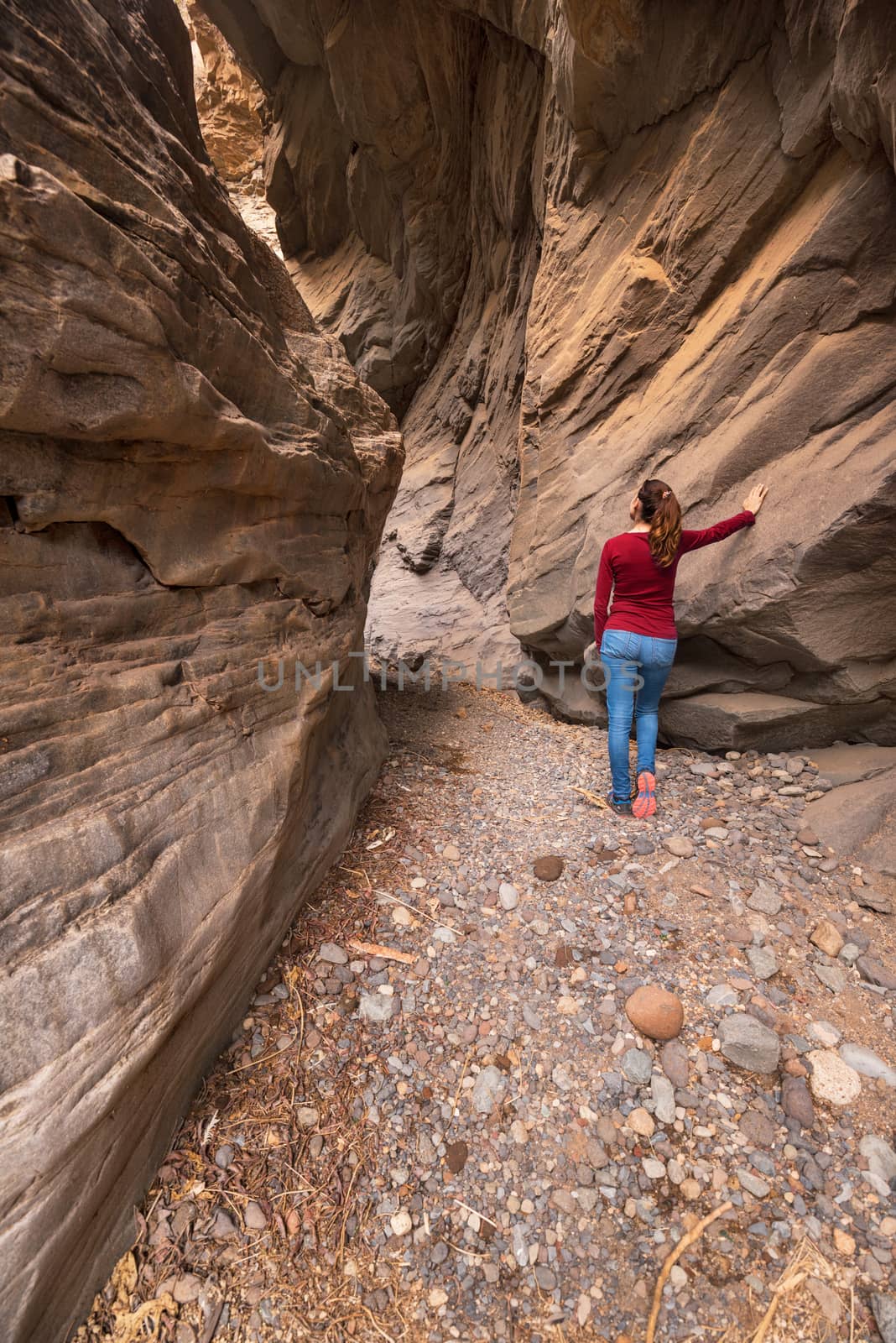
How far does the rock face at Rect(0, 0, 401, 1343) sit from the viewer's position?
1.30 metres

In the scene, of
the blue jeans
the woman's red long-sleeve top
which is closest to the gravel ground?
the blue jeans

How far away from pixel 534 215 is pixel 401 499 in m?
4.92

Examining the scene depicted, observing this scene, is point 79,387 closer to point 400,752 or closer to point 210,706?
point 210,706

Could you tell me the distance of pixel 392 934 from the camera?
239cm

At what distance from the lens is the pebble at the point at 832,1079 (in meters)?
1.69

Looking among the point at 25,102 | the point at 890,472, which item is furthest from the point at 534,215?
the point at 25,102

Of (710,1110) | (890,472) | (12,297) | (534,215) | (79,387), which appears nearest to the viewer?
(12,297)

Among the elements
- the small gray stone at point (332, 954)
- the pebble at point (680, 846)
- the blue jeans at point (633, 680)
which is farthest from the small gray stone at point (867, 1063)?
the small gray stone at point (332, 954)

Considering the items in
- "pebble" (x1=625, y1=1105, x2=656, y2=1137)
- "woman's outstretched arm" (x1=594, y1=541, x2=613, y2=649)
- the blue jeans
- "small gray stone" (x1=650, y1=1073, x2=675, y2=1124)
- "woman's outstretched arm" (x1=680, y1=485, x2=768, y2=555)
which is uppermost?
"woman's outstretched arm" (x1=680, y1=485, x2=768, y2=555)

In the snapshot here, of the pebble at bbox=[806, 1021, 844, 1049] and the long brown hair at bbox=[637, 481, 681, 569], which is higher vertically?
the long brown hair at bbox=[637, 481, 681, 569]

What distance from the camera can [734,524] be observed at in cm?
332

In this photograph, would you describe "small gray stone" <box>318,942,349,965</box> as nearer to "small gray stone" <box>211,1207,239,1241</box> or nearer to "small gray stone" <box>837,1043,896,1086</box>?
"small gray stone" <box>211,1207,239,1241</box>

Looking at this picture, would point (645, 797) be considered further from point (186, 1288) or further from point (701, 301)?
point (701, 301)

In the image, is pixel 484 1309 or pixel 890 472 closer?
pixel 484 1309
